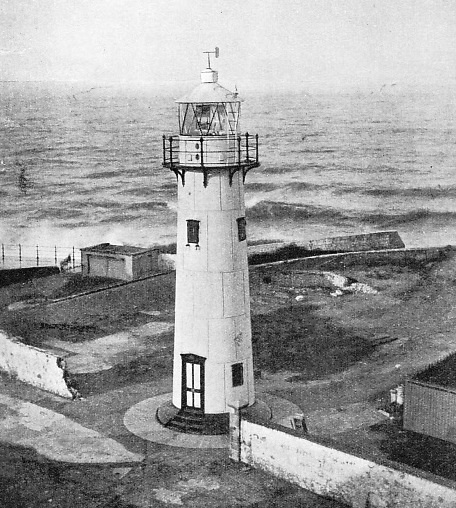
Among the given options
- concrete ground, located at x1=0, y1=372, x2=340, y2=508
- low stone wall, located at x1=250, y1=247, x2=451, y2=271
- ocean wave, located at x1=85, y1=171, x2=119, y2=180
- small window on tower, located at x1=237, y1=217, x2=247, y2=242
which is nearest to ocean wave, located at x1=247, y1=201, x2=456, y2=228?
ocean wave, located at x1=85, y1=171, x2=119, y2=180

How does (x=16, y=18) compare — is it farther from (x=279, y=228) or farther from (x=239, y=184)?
(x=239, y=184)

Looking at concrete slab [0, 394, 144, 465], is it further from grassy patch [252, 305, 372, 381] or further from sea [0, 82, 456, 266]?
sea [0, 82, 456, 266]

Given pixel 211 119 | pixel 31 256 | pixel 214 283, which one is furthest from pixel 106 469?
pixel 31 256

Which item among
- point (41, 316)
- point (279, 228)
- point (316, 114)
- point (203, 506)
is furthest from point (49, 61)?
point (203, 506)

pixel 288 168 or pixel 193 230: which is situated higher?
pixel 193 230

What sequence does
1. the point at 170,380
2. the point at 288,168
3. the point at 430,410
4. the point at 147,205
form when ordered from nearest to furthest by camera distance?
the point at 430,410 → the point at 170,380 → the point at 147,205 → the point at 288,168

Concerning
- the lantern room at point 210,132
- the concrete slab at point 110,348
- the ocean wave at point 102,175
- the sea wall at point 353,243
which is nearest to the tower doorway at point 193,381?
the lantern room at point 210,132

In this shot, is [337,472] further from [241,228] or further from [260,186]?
[260,186]
